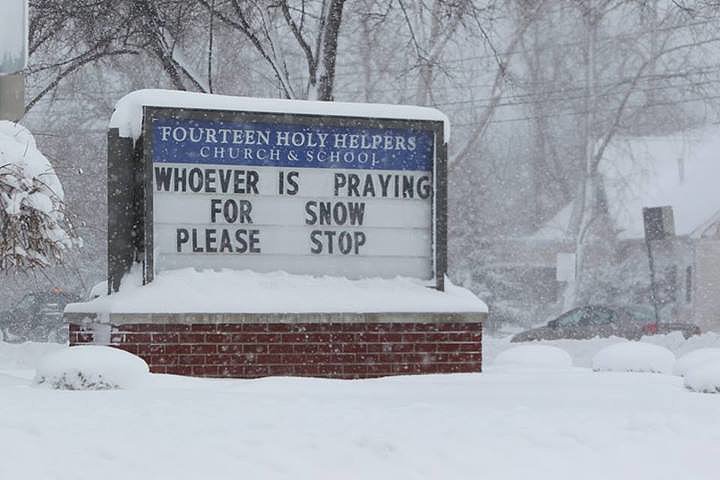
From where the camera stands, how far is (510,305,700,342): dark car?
32625 millimetres

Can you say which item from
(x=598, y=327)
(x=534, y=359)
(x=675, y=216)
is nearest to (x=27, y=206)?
(x=534, y=359)

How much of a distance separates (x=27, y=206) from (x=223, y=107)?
2378 millimetres

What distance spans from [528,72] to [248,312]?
130 feet

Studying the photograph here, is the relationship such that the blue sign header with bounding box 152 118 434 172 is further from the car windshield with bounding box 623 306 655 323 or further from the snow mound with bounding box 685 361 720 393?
the car windshield with bounding box 623 306 655 323

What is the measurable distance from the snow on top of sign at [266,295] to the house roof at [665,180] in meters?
31.3

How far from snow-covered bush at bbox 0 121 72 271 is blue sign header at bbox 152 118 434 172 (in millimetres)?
1477

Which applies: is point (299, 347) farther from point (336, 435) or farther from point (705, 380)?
point (336, 435)

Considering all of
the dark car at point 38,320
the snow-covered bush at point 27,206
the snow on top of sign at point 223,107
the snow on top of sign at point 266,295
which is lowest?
the dark car at point 38,320

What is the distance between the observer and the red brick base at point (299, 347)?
35.4ft

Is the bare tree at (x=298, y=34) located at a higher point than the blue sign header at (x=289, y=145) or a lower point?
higher

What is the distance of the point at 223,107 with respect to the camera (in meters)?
11.2

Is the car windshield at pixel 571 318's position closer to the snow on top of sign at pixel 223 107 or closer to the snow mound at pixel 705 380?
the snow on top of sign at pixel 223 107

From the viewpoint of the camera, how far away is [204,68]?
35531 mm

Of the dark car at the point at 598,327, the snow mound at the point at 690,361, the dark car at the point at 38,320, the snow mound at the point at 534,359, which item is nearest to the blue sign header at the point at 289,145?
the snow mound at the point at 534,359
